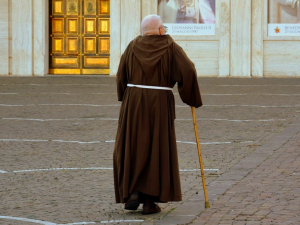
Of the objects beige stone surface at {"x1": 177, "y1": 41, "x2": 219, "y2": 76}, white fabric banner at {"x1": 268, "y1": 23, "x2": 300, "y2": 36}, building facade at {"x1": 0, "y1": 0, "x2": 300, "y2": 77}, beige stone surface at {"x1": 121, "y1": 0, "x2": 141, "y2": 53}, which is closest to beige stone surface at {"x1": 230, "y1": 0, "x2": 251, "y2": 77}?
building facade at {"x1": 0, "y1": 0, "x2": 300, "y2": 77}

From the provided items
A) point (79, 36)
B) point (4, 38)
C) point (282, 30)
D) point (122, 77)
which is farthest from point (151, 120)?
point (79, 36)

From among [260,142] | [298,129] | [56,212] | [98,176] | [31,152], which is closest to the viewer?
[56,212]

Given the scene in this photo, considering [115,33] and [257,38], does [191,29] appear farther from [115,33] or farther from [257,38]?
[115,33]

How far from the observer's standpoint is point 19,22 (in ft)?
84.8

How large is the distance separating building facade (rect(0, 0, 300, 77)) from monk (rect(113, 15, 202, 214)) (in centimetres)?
1857

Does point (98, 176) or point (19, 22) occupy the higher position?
point (19, 22)

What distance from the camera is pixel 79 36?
26.8 meters

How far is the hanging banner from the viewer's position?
25.6m

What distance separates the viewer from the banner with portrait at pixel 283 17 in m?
25.3

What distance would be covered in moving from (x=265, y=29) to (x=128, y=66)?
18827 millimetres

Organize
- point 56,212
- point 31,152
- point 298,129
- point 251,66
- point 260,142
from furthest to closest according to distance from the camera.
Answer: point 251,66, point 298,129, point 260,142, point 31,152, point 56,212

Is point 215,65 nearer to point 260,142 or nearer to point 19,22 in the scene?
point 19,22

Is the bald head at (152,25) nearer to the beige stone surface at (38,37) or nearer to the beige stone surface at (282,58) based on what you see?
the beige stone surface at (282,58)

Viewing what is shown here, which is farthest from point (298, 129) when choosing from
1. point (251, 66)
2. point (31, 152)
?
point (251, 66)
